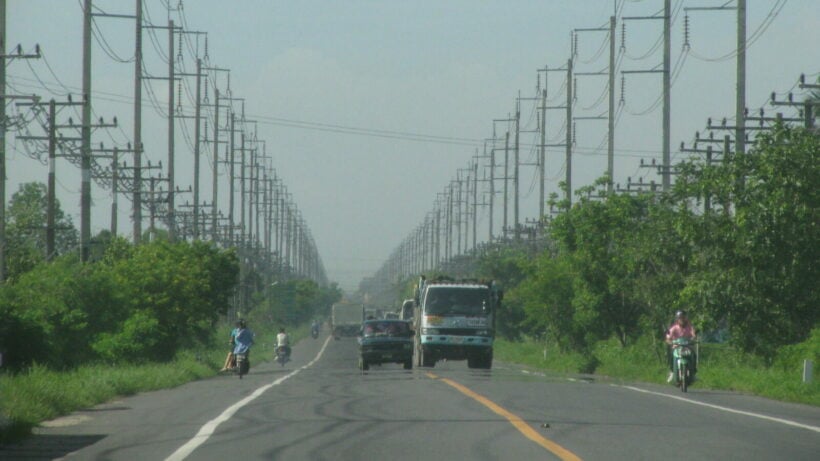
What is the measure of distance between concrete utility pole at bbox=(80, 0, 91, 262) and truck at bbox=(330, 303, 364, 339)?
8816 centimetres

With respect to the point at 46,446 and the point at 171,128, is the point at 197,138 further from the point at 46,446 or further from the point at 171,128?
the point at 46,446

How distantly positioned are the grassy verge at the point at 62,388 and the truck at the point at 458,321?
30.9ft

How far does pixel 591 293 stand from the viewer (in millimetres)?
48750

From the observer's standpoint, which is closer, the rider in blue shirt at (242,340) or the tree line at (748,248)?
the tree line at (748,248)

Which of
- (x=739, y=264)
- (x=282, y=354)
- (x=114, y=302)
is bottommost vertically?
(x=282, y=354)

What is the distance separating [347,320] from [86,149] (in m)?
91.4

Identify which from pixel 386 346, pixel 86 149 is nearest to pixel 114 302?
pixel 86 149

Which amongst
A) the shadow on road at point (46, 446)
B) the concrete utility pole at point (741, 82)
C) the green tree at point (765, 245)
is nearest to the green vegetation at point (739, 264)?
the green tree at point (765, 245)

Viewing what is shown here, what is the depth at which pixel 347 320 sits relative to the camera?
131500mm

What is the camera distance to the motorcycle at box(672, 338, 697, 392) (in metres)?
28.8

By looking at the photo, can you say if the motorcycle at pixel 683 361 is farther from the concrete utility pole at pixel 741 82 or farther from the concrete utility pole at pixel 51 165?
the concrete utility pole at pixel 51 165

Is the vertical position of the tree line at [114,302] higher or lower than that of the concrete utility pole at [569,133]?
lower

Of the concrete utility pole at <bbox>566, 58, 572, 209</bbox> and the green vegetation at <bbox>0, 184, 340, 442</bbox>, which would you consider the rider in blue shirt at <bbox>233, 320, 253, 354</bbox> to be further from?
the concrete utility pole at <bbox>566, 58, 572, 209</bbox>

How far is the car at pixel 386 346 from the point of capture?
47.0 metres
